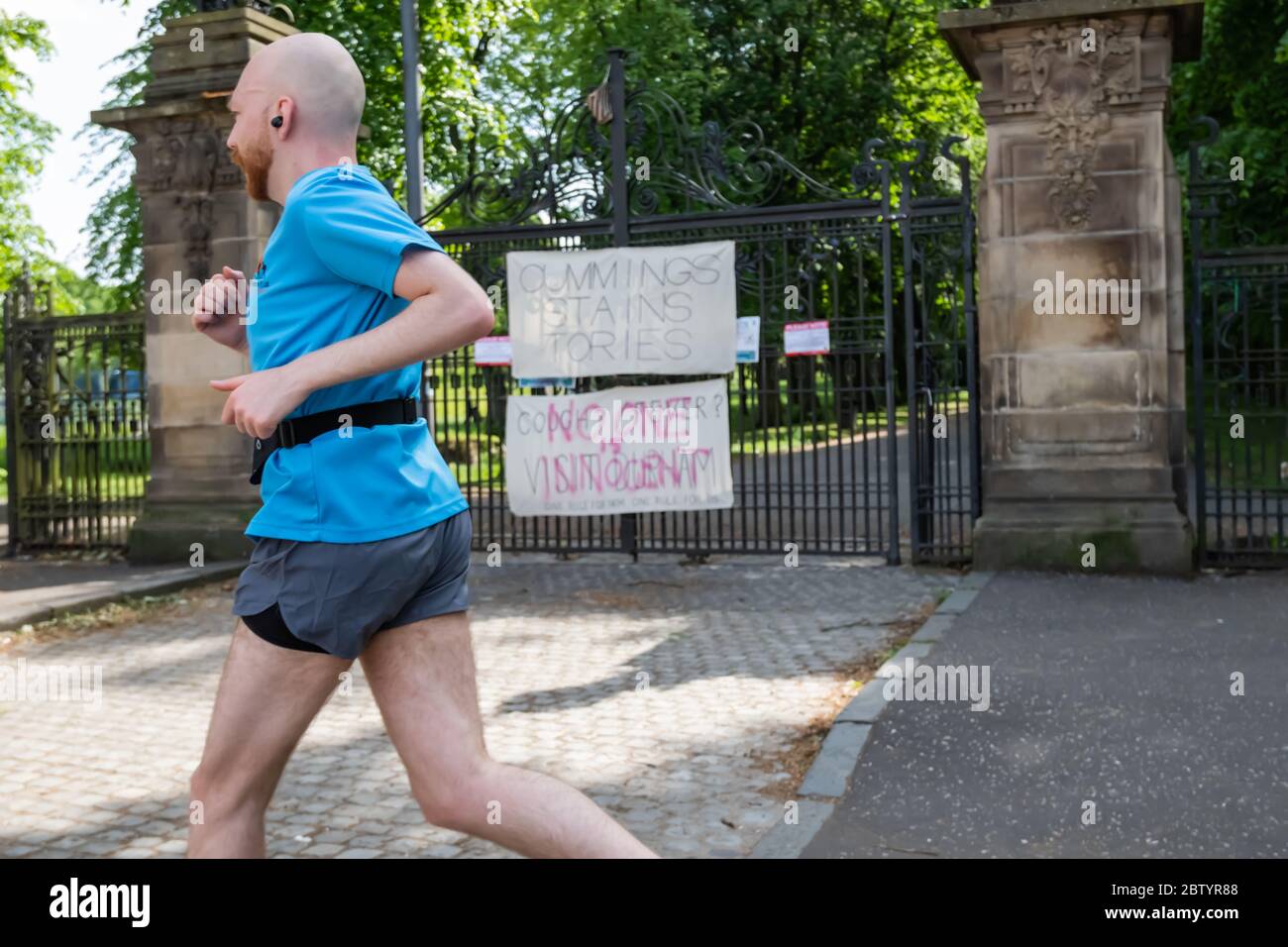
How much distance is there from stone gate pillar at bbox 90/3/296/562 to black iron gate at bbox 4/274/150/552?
79 centimetres

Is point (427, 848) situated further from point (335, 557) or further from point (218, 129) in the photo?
point (218, 129)

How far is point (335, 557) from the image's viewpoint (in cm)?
285

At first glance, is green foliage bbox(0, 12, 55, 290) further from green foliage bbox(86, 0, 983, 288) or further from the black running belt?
the black running belt

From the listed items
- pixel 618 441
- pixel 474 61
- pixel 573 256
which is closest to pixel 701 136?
pixel 573 256

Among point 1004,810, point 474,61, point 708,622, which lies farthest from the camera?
point 474,61

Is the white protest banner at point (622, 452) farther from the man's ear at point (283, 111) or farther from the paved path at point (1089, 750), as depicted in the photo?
the man's ear at point (283, 111)

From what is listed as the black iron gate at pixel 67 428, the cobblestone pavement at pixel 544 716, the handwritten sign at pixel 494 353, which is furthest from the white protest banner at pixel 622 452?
the black iron gate at pixel 67 428

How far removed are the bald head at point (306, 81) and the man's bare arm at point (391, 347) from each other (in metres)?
0.45

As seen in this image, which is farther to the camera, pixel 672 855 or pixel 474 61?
pixel 474 61

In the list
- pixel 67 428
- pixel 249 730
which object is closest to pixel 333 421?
pixel 249 730

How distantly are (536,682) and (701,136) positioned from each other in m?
6.01

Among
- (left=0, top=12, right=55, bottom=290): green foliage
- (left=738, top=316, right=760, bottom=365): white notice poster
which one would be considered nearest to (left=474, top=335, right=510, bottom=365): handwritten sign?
(left=738, top=316, right=760, bottom=365): white notice poster

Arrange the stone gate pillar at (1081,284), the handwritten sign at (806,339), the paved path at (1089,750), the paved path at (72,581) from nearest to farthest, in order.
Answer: the paved path at (1089,750) → the paved path at (72,581) → the stone gate pillar at (1081,284) → the handwritten sign at (806,339)

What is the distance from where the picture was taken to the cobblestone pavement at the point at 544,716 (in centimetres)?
504
